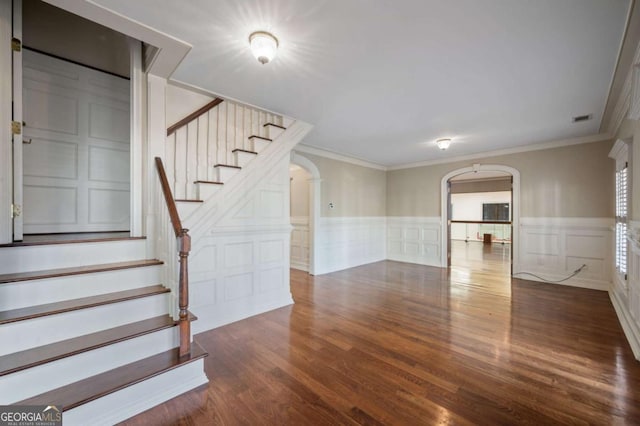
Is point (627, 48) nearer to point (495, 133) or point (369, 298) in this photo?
point (495, 133)

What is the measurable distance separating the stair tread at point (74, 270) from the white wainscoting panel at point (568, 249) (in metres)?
6.41

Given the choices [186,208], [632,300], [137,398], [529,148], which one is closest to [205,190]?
[186,208]

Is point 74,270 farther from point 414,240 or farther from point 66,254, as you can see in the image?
point 414,240

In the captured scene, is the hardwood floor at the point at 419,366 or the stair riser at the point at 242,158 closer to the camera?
the hardwood floor at the point at 419,366

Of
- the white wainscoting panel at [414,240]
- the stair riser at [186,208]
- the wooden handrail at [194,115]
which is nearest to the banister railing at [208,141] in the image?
the wooden handrail at [194,115]

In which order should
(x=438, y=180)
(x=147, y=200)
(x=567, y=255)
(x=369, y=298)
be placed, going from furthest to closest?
(x=438, y=180), (x=567, y=255), (x=369, y=298), (x=147, y=200)

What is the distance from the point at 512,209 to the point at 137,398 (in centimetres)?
668

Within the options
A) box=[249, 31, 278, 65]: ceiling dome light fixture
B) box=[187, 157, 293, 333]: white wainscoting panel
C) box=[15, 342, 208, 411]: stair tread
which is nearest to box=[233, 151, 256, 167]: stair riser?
box=[187, 157, 293, 333]: white wainscoting panel

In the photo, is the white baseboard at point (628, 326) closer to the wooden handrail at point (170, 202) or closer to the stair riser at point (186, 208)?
the wooden handrail at point (170, 202)

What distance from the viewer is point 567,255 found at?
194 inches

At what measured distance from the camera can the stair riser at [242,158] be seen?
3.33 meters

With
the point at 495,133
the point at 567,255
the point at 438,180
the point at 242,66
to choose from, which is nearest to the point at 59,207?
the point at 242,66

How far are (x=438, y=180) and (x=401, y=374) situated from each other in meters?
5.43

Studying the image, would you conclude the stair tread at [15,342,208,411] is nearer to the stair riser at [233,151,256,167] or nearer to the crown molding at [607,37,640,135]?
the stair riser at [233,151,256,167]
